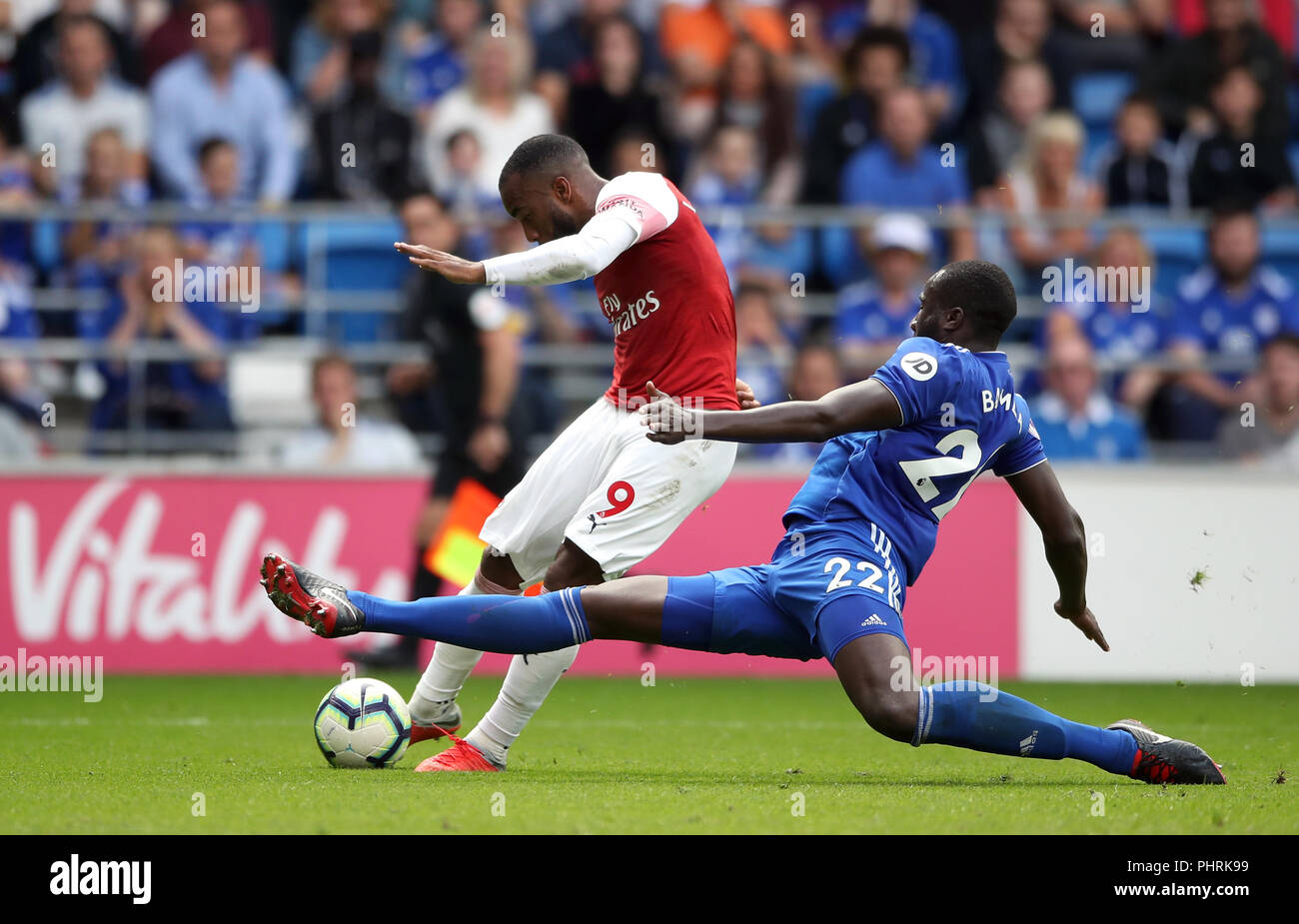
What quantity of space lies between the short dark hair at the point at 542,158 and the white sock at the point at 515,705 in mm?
1754

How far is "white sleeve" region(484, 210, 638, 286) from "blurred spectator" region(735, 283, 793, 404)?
235 inches

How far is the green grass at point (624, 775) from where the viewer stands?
15.8 ft

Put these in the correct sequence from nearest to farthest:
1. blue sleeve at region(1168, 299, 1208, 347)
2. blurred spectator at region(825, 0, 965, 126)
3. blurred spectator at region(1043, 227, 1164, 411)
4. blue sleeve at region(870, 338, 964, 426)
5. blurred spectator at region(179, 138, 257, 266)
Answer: blue sleeve at region(870, 338, 964, 426), blurred spectator at region(1043, 227, 1164, 411), blurred spectator at region(179, 138, 257, 266), blue sleeve at region(1168, 299, 1208, 347), blurred spectator at region(825, 0, 965, 126)

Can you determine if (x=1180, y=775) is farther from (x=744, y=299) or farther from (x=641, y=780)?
(x=744, y=299)

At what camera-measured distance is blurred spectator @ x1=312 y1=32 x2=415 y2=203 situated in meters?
13.2

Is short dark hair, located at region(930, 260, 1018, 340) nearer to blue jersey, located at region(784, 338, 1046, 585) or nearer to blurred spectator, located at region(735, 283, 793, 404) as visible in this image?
blue jersey, located at region(784, 338, 1046, 585)

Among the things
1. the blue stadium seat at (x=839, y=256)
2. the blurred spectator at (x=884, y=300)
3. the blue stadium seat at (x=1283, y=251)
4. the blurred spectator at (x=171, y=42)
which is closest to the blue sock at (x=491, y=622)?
the blurred spectator at (x=884, y=300)

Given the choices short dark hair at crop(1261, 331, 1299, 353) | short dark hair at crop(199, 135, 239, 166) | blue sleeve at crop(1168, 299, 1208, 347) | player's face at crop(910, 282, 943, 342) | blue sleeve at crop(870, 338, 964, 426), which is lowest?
blue sleeve at crop(870, 338, 964, 426)

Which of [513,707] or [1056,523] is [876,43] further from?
[513,707]

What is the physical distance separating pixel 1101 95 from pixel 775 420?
35.4ft

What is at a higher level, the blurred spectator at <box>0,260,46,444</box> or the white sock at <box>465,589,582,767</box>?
the blurred spectator at <box>0,260,46,444</box>

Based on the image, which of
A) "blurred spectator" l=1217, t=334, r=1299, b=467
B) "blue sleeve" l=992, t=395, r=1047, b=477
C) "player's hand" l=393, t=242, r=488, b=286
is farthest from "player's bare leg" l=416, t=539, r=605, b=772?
"blurred spectator" l=1217, t=334, r=1299, b=467

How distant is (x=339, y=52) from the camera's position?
14086mm
